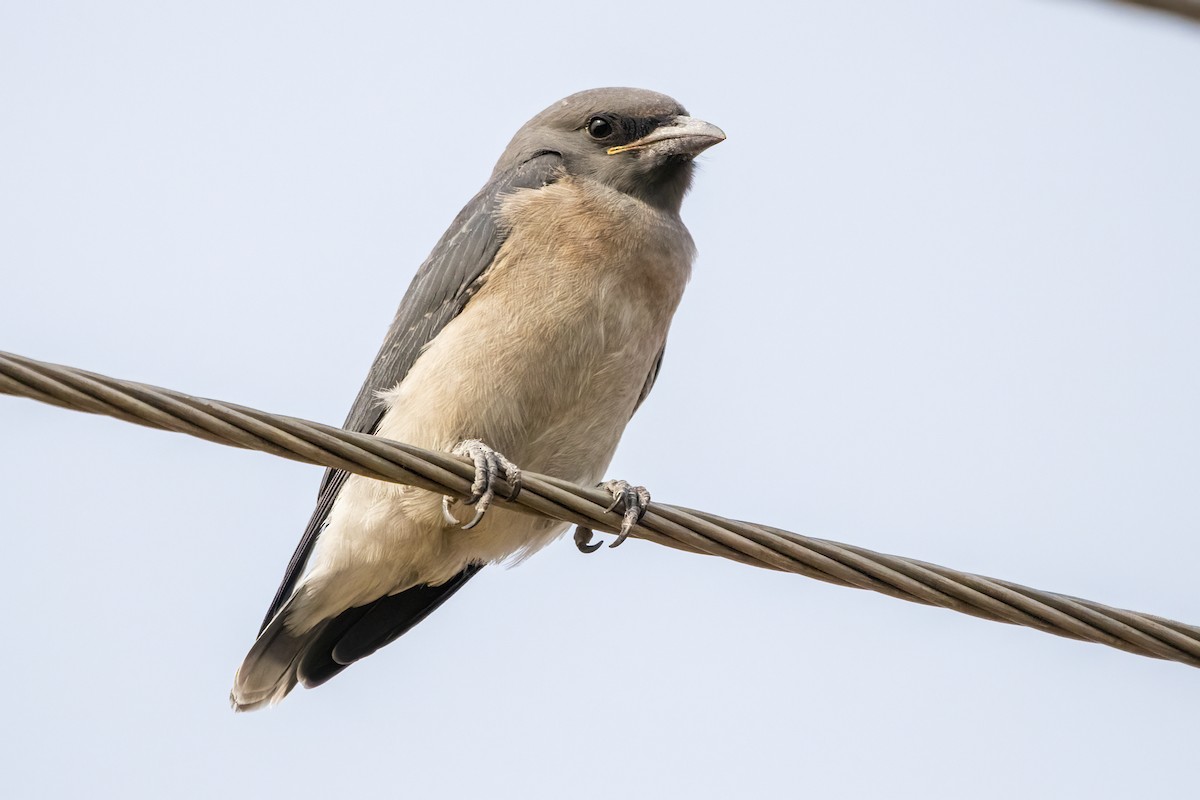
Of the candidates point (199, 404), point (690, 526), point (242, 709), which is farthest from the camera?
point (242, 709)

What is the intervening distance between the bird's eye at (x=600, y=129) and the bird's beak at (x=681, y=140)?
0.31 ft

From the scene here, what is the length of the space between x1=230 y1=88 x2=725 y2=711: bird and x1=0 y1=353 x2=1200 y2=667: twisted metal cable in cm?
99

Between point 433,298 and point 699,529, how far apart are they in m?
2.17

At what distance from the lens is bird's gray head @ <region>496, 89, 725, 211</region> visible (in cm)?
590

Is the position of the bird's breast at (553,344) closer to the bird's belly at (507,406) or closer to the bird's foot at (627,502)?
the bird's belly at (507,406)

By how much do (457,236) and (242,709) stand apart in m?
2.20

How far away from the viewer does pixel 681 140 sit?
19.4 feet

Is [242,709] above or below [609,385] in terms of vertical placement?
below

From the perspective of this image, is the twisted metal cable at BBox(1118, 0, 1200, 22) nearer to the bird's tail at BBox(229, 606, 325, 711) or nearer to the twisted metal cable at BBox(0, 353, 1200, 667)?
the twisted metal cable at BBox(0, 353, 1200, 667)

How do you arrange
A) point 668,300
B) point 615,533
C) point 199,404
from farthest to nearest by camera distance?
1. point 668,300
2. point 615,533
3. point 199,404

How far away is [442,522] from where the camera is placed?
5.32m

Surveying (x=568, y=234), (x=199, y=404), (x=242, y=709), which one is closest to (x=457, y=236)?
(x=568, y=234)

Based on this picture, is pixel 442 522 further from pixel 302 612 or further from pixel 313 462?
pixel 313 462

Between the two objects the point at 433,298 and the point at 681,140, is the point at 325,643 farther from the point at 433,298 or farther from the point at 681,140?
the point at 681,140
